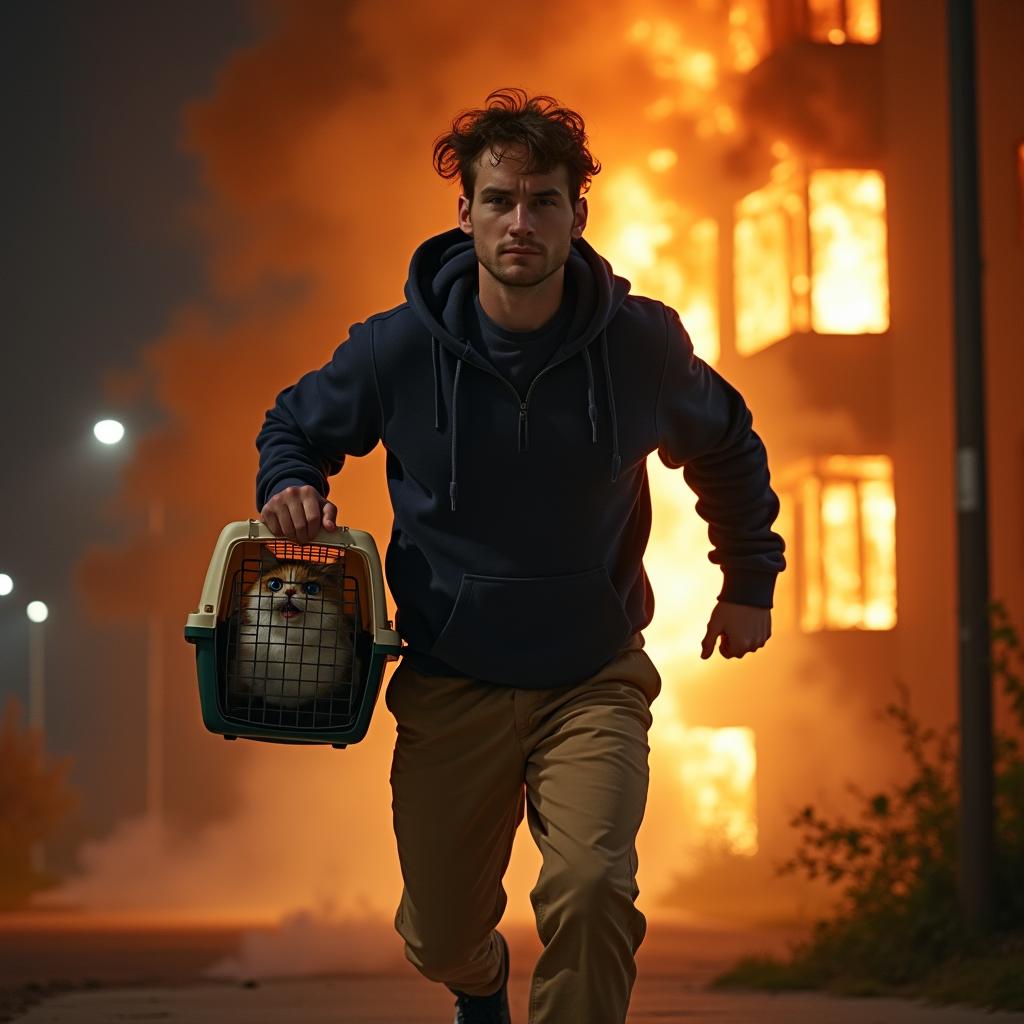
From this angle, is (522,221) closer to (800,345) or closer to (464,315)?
(464,315)

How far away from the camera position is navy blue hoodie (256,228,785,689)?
431 centimetres

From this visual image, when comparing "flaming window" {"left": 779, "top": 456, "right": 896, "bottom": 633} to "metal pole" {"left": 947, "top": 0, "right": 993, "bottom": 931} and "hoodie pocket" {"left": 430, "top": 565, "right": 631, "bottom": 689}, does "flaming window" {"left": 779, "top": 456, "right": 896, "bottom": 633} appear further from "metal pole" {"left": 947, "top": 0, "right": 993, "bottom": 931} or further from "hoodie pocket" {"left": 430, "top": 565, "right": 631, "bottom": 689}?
"hoodie pocket" {"left": 430, "top": 565, "right": 631, "bottom": 689}

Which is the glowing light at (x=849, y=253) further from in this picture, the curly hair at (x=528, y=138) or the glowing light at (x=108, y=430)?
the curly hair at (x=528, y=138)

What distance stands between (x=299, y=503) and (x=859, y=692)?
1125 centimetres

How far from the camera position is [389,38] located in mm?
18594

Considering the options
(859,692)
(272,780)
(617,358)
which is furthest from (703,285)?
(617,358)

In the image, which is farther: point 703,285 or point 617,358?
point 703,285

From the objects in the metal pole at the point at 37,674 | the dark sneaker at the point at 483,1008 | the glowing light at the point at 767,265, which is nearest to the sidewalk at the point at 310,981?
the dark sneaker at the point at 483,1008

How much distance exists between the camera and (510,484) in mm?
4297

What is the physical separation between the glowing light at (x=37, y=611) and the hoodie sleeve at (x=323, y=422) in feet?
70.6

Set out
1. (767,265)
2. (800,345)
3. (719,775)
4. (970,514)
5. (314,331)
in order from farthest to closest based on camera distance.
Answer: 1. (314,331)
2. (719,775)
3. (767,265)
4. (800,345)
5. (970,514)

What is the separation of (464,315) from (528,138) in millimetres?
379

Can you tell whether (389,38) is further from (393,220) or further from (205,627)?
(205,627)

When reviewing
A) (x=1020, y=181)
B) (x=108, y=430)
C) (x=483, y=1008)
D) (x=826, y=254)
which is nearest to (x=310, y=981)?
(x=483, y=1008)
